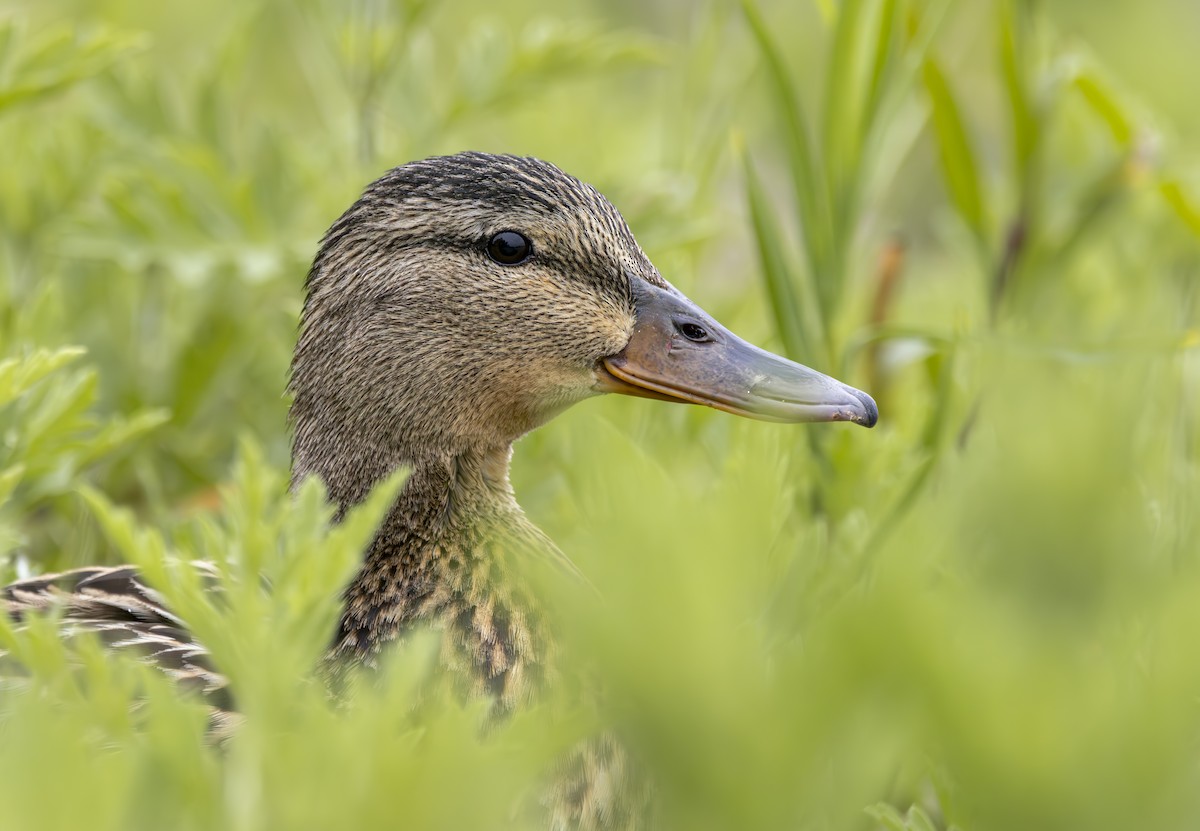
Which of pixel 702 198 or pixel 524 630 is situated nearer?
pixel 524 630

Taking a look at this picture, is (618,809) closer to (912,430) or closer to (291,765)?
(291,765)

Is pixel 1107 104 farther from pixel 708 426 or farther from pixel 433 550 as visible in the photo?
pixel 433 550

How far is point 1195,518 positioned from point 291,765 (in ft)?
2.87

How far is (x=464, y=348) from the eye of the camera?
2490 mm

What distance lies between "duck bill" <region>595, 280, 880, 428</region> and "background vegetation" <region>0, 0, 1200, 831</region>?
0.07 metres

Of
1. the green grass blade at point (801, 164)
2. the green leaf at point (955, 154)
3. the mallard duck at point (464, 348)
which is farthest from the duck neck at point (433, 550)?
the green leaf at point (955, 154)

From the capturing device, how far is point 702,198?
3814 mm

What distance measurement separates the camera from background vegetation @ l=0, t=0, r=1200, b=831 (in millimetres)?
1215

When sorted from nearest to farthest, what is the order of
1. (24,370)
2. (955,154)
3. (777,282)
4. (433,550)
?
(24,370) → (433,550) → (777,282) → (955,154)

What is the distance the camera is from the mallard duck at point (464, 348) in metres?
2.43

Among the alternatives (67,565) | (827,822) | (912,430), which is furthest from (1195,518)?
(67,565)

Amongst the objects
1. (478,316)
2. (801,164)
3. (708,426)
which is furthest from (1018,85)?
(478,316)

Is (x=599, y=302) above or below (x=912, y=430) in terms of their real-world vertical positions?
above

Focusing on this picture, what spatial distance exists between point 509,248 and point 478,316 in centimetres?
12
